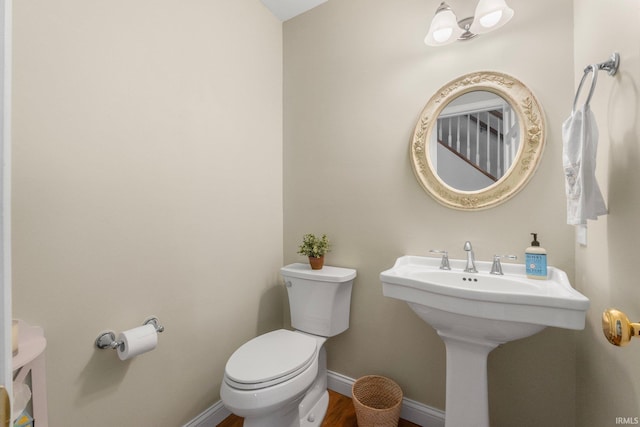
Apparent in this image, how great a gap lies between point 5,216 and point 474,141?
1652mm

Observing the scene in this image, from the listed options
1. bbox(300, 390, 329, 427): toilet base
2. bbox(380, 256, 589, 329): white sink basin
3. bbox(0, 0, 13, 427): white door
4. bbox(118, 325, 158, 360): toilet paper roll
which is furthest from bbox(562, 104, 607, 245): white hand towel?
bbox(118, 325, 158, 360): toilet paper roll

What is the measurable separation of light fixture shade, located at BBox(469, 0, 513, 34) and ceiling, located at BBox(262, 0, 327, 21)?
1.03 metres

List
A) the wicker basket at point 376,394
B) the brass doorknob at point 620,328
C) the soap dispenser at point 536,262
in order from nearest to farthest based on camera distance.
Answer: the brass doorknob at point 620,328 → the soap dispenser at point 536,262 → the wicker basket at point 376,394

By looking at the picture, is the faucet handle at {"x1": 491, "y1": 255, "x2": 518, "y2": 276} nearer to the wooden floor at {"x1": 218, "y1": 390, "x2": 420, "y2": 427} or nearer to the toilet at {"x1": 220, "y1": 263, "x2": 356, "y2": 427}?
the toilet at {"x1": 220, "y1": 263, "x2": 356, "y2": 427}

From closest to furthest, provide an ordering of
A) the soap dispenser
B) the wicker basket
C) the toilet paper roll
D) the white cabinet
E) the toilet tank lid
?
the white cabinet < the toilet paper roll < the soap dispenser < the wicker basket < the toilet tank lid

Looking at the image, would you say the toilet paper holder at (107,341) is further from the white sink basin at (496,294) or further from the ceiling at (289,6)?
the ceiling at (289,6)

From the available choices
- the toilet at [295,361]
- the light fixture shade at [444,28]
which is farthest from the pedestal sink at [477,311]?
the light fixture shade at [444,28]

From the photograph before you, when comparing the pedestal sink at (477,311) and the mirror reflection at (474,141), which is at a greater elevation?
the mirror reflection at (474,141)

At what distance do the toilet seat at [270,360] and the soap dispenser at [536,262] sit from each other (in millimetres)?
1042

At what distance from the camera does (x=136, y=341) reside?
1.08 meters

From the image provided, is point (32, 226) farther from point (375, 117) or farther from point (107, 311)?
point (375, 117)

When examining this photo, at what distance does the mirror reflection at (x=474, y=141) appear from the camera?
135 centimetres

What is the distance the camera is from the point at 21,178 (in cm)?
90

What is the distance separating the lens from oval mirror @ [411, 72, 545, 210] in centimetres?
129
